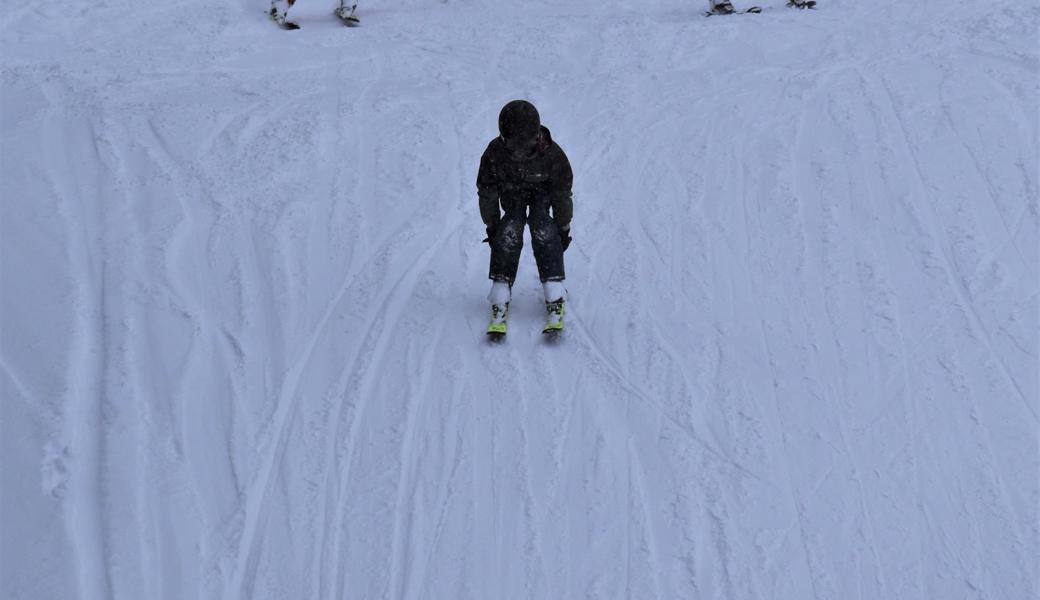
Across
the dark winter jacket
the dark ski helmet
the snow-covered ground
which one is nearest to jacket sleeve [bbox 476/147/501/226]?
the dark winter jacket

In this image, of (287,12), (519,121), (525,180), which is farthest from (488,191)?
(287,12)

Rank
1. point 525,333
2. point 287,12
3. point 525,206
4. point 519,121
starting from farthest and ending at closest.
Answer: point 287,12 → point 525,333 → point 525,206 → point 519,121

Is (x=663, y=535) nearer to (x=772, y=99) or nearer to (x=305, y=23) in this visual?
(x=772, y=99)

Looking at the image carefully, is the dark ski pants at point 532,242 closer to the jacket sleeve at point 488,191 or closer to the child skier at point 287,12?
the jacket sleeve at point 488,191

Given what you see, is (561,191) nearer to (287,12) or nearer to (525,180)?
(525,180)

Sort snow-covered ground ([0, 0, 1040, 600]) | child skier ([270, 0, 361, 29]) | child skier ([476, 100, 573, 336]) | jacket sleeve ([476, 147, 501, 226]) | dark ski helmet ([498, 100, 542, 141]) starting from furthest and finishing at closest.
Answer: child skier ([270, 0, 361, 29]) < jacket sleeve ([476, 147, 501, 226]) < child skier ([476, 100, 573, 336]) < dark ski helmet ([498, 100, 542, 141]) < snow-covered ground ([0, 0, 1040, 600])

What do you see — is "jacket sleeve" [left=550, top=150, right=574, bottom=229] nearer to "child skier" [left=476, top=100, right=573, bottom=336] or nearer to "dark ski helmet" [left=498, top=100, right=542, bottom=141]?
"child skier" [left=476, top=100, right=573, bottom=336]

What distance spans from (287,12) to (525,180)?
7560 millimetres

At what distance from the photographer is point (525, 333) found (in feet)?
20.5

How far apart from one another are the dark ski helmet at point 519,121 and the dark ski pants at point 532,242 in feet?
1.99

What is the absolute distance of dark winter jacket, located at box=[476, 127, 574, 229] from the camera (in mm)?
5777

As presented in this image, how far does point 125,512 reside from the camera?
4.82 metres

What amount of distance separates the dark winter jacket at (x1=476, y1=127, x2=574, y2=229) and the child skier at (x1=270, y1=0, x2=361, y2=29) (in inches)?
281

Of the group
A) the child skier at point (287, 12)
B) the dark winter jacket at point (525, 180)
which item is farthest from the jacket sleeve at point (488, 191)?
the child skier at point (287, 12)
